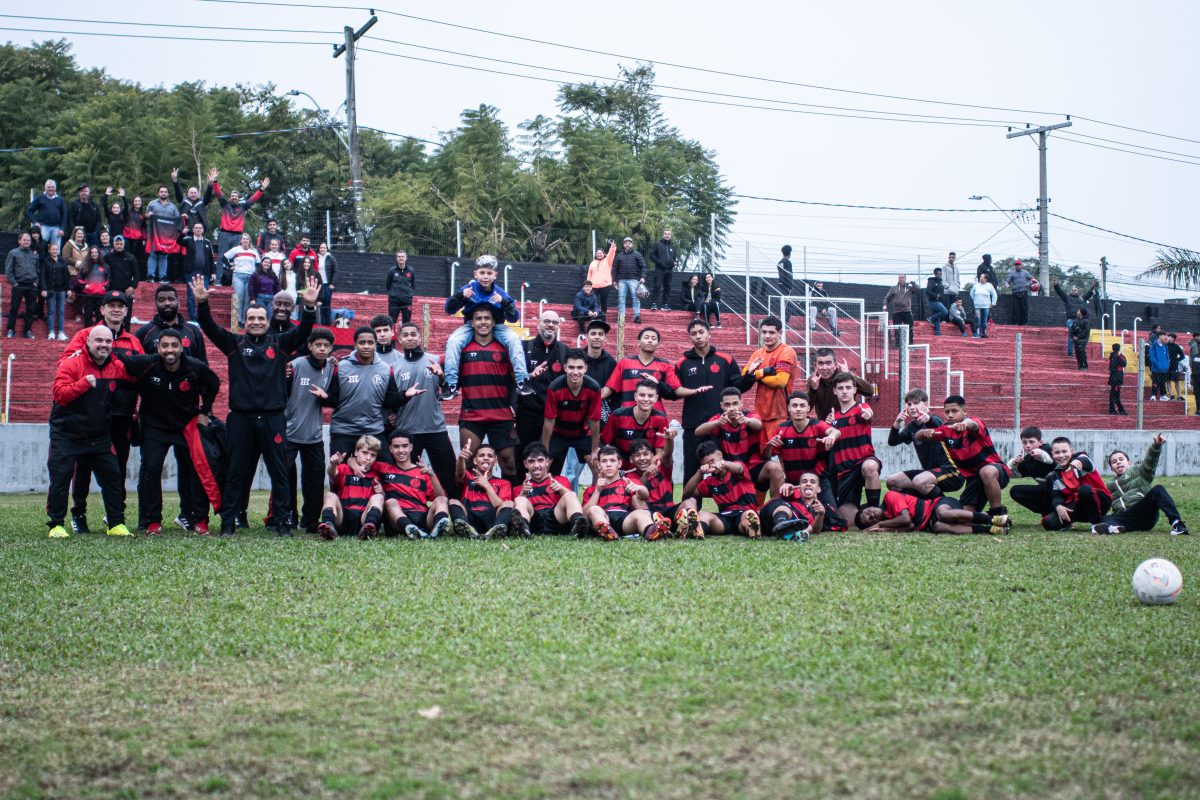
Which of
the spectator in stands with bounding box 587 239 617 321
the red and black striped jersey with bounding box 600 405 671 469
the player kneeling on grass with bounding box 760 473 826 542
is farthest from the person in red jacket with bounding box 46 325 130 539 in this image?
the spectator in stands with bounding box 587 239 617 321

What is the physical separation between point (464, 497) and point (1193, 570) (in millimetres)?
5922

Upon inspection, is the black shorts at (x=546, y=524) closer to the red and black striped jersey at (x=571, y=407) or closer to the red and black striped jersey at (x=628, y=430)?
the red and black striped jersey at (x=628, y=430)

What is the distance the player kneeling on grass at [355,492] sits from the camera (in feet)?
33.0

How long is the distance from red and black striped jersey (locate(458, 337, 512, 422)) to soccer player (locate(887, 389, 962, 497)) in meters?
3.93

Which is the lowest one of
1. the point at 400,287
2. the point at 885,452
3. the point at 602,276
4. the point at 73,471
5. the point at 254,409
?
the point at 885,452

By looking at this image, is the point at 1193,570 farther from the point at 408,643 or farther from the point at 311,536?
the point at 311,536

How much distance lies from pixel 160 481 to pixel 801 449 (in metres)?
5.95

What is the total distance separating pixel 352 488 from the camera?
10312 millimetres

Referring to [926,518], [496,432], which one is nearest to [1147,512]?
[926,518]

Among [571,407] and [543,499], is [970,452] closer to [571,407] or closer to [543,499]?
[571,407]

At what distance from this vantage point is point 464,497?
10562 millimetres

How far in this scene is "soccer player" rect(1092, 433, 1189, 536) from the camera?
1105 centimetres

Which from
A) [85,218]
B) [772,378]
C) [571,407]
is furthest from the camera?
[85,218]

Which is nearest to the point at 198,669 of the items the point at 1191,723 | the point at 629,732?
the point at 629,732
